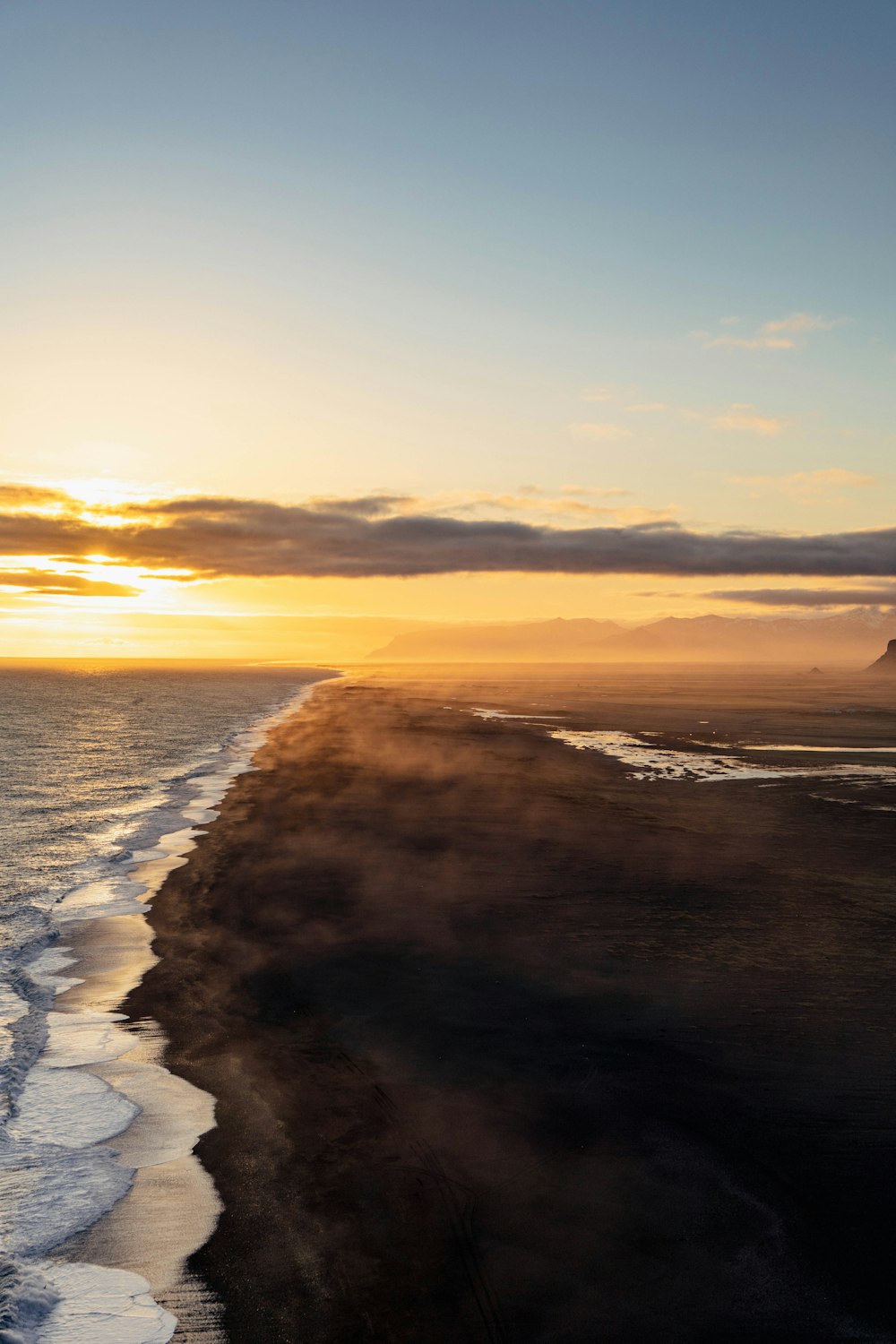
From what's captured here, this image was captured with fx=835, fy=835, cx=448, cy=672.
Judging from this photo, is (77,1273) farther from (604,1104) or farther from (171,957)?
(171,957)

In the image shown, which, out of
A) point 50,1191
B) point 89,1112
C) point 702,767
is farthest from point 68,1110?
point 702,767

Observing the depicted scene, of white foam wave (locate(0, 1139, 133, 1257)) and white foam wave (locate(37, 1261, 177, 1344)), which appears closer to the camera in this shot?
white foam wave (locate(37, 1261, 177, 1344))

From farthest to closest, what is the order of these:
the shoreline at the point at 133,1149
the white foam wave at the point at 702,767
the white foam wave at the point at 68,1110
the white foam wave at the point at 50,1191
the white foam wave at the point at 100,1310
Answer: the white foam wave at the point at 702,767, the white foam wave at the point at 68,1110, the white foam wave at the point at 50,1191, the shoreline at the point at 133,1149, the white foam wave at the point at 100,1310

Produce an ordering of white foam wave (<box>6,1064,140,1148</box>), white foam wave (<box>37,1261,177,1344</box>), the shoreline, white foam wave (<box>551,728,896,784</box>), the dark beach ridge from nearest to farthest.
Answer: white foam wave (<box>37,1261,177,1344</box>) → the shoreline → the dark beach ridge → white foam wave (<box>6,1064,140,1148</box>) → white foam wave (<box>551,728,896,784</box>)

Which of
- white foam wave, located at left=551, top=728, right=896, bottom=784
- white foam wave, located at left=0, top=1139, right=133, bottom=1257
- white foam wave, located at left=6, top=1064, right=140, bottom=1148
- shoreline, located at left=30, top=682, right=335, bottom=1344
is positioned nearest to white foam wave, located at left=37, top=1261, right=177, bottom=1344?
shoreline, located at left=30, top=682, right=335, bottom=1344

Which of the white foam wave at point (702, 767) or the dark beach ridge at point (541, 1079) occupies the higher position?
the dark beach ridge at point (541, 1079)

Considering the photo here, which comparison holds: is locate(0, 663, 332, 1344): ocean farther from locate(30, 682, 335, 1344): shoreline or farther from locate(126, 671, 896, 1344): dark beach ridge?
locate(126, 671, 896, 1344): dark beach ridge

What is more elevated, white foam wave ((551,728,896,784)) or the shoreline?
the shoreline

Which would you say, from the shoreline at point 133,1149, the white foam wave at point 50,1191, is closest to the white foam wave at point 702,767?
the shoreline at point 133,1149

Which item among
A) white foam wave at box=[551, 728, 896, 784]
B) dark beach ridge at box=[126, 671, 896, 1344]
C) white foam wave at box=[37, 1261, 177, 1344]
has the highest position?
white foam wave at box=[37, 1261, 177, 1344]

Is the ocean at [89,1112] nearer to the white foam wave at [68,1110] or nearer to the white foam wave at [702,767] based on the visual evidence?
the white foam wave at [68,1110]
